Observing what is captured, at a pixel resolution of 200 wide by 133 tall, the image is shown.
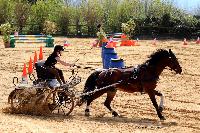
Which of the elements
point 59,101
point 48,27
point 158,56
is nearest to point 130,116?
point 158,56

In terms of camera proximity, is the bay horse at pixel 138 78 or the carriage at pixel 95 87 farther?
the bay horse at pixel 138 78

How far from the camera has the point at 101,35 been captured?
2933cm

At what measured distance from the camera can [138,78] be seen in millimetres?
10891

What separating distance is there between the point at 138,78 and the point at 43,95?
2283 mm

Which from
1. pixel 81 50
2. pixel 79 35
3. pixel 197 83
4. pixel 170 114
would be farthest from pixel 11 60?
pixel 79 35

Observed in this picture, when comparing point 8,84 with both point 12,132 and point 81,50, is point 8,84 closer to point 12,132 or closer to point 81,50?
point 12,132

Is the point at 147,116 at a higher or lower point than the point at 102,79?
lower

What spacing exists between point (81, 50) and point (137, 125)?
59.4 feet

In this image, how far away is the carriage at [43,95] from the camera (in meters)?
10.6

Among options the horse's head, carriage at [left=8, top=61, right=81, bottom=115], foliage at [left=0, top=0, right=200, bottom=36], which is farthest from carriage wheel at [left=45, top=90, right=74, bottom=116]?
foliage at [left=0, top=0, right=200, bottom=36]

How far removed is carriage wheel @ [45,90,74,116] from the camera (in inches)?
421

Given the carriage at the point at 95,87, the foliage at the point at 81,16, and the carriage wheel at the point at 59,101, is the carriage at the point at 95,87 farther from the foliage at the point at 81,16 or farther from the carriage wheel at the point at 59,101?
the foliage at the point at 81,16

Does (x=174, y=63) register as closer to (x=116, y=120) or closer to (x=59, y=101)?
(x=116, y=120)

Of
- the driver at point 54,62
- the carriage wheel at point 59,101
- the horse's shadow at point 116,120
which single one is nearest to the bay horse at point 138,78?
the horse's shadow at point 116,120
